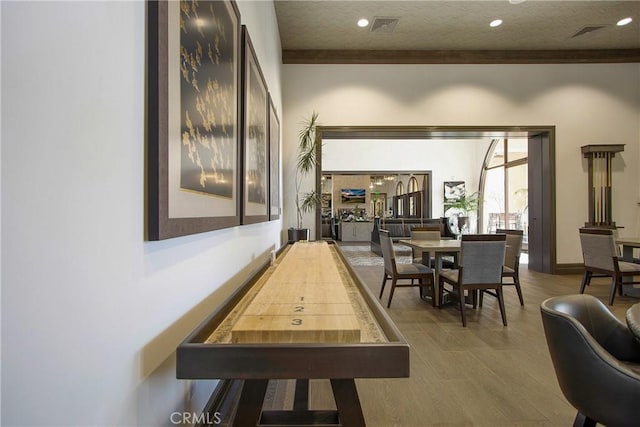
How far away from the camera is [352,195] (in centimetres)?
1568

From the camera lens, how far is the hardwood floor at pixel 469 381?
180cm

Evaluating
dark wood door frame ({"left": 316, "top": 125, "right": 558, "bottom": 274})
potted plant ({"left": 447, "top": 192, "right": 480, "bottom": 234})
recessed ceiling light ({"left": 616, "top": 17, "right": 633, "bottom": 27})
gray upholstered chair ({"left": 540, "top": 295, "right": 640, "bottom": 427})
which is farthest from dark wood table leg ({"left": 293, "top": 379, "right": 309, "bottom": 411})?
potted plant ({"left": 447, "top": 192, "right": 480, "bottom": 234})

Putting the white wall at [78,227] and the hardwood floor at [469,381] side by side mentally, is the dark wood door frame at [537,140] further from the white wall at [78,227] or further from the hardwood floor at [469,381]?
the white wall at [78,227]

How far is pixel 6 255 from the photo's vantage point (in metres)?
0.50

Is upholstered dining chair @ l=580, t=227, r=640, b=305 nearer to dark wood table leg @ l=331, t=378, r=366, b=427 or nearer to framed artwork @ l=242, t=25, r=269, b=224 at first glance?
framed artwork @ l=242, t=25, r=269, b=224

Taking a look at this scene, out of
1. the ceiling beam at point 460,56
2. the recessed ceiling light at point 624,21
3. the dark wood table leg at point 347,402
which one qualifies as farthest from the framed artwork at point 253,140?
the recessed ceiling light at point 624,21

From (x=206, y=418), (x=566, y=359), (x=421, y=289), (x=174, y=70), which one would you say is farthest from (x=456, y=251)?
(x=174, y=70)

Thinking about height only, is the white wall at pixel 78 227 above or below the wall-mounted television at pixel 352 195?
below

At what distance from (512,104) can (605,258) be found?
3.13 m

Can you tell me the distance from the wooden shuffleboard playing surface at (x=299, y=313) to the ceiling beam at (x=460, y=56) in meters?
5.06

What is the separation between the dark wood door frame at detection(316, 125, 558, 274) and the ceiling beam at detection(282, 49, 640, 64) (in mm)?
1211

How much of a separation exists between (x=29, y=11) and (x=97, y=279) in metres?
0.52

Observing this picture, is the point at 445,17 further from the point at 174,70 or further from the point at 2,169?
the point at 2,169

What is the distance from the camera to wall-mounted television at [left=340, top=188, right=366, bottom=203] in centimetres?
1566
